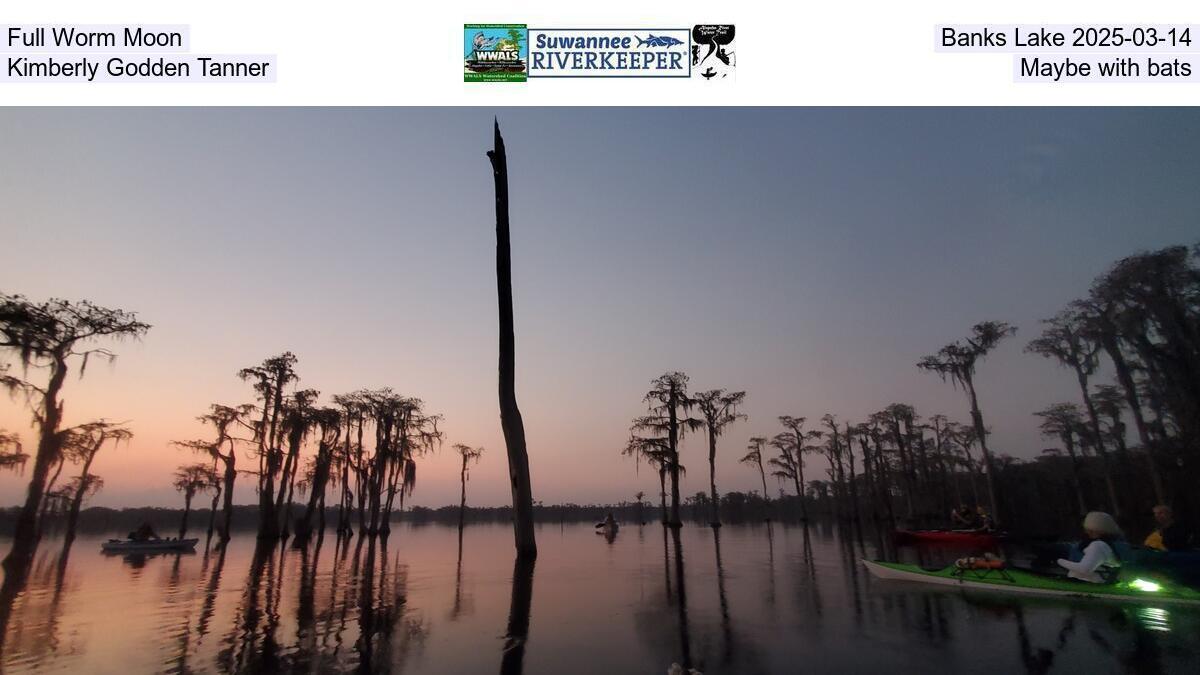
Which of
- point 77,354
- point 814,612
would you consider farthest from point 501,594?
point 77,354

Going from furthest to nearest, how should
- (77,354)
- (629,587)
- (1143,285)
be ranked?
(1143,285) → (77,354) → (629,587)

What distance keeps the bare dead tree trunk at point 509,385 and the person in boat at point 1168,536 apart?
14.1m

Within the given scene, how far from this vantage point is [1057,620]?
845cm

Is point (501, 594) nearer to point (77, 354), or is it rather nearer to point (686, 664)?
point (686, 664)

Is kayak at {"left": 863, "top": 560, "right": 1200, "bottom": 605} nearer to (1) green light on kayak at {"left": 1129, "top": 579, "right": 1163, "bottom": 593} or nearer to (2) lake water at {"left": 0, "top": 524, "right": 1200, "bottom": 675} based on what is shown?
(1) green light on kayak at {"left": 1129, "top": 579, "right": 1163, "bottom": 593}

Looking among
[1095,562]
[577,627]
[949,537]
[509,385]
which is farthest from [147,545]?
[949,537]

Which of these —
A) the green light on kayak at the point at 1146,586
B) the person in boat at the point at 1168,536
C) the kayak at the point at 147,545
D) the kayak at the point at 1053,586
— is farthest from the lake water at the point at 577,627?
the kayak at the point at 147,545

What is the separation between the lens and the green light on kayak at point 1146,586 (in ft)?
31.7

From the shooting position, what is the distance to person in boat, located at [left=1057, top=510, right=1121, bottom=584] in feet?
33.1

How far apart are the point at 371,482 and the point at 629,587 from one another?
34.0 metres

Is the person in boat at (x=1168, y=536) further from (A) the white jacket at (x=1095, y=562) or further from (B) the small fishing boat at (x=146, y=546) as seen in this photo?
(B) the small fishing boat at (x=146, y=546)

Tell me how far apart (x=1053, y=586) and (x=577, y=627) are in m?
9.59

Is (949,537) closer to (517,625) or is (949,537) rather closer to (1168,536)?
(1168,536)

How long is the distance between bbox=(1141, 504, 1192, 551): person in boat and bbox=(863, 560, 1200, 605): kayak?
1255 mm
